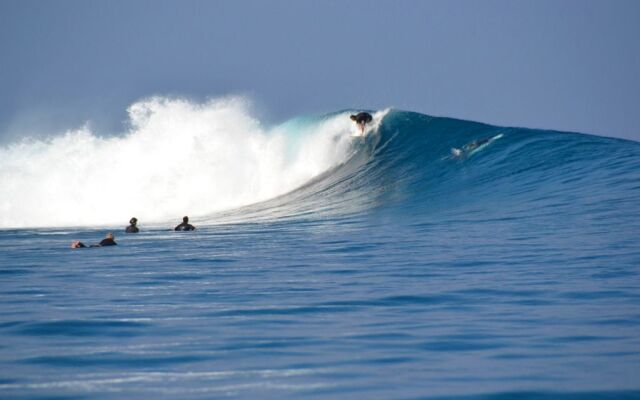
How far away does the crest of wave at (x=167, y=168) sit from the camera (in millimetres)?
28141

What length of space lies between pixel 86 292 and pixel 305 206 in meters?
13.4

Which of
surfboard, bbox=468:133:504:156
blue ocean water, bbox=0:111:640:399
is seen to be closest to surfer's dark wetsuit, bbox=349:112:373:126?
surfboard, bbox=468:133:504:156

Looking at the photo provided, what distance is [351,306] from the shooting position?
8.00 meters

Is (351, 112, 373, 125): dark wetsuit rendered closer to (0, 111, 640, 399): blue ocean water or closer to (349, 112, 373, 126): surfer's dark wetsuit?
(349, 112, 373, 126): surfer's dark wetsuit

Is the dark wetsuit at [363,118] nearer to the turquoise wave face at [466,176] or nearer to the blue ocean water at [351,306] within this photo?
the turquoise wave face at [466,176]

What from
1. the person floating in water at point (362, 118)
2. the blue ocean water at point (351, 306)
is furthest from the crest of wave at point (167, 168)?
the blue ocean water at point (351, 306)

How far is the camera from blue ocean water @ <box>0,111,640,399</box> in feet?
17.6

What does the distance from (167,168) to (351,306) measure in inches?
933

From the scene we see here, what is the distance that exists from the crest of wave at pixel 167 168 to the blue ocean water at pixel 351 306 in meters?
9.22

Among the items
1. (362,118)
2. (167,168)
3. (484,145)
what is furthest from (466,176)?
(167,168)

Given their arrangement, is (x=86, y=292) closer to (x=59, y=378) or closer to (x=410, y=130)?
(x=59, y=378)

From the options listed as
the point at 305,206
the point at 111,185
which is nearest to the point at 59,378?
the point at 305,206

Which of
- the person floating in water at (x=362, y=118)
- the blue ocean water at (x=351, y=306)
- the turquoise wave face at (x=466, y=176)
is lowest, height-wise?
the blue ocean water at (x=351, y=306)

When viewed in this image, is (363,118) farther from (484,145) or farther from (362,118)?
(484,145)
